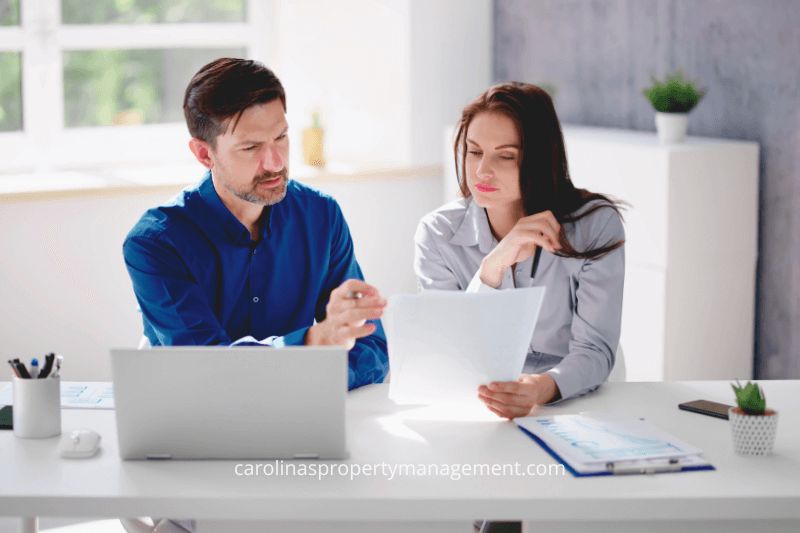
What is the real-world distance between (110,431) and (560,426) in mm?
819

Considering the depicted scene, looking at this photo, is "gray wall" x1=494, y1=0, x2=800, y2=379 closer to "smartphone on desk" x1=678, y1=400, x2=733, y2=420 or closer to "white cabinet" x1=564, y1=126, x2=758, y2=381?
"white cabinet" x1=564, y1=126, x2=758, y2=381

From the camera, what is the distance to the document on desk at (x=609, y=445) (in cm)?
198

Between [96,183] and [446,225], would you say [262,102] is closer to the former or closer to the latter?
[446,225]

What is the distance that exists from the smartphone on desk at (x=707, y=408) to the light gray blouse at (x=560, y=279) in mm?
204

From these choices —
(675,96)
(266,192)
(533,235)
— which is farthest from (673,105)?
(266,192)

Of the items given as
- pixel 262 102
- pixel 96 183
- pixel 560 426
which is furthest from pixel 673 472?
pixel 96 183

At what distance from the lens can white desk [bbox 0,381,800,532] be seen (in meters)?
1.86

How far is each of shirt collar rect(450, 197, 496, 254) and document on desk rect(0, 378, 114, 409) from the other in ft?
2.83

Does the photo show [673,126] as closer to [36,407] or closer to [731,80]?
[731,80]

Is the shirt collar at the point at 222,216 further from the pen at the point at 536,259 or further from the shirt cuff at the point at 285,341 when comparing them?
the pen at the point at 536,259

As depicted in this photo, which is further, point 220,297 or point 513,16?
point 513,16

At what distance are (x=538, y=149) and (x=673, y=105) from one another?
1.56 m

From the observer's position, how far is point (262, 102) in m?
2.57

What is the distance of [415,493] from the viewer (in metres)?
1.88
